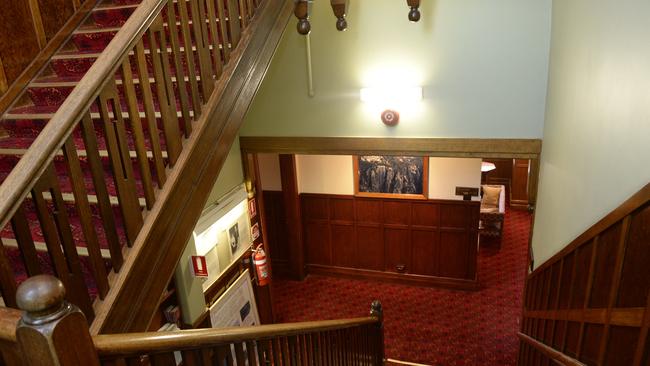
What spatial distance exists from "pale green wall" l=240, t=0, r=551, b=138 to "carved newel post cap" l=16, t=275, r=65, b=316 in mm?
3465

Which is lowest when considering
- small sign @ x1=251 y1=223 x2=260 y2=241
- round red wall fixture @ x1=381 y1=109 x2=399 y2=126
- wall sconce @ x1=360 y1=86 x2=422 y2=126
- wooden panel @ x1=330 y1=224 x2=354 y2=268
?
wooden panel @ x1=330 y1=224 x2=354 y2=268

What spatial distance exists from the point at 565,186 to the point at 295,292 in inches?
177

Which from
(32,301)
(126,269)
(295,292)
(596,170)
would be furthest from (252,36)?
(295,292)

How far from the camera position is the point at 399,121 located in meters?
3.93

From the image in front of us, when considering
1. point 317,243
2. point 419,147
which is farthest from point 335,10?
point 317,243

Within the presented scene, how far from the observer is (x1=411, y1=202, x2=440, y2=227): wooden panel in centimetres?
589

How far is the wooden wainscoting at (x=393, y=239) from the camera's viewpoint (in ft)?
19.3

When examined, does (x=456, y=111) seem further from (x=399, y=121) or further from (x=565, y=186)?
(x=565, y=186)

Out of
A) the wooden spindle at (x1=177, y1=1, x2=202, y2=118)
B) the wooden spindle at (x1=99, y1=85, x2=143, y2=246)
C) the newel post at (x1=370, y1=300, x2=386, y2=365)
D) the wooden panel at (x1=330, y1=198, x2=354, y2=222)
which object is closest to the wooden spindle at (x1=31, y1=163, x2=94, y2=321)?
the wooden spindle at (x1=99, y1=85, x2=143, y2=246)

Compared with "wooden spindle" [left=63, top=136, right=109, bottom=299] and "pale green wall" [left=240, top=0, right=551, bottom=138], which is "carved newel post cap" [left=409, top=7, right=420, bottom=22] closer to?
"pale green wall" [left=240, top=0, right=551, bottom=138]

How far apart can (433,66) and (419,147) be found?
2.35 ft

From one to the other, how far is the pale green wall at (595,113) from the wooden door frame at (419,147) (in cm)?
65

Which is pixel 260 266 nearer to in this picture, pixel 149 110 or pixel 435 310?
pixel 435 310

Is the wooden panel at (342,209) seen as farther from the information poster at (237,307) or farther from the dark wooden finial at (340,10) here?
the dark wooden finial at (340,10)
